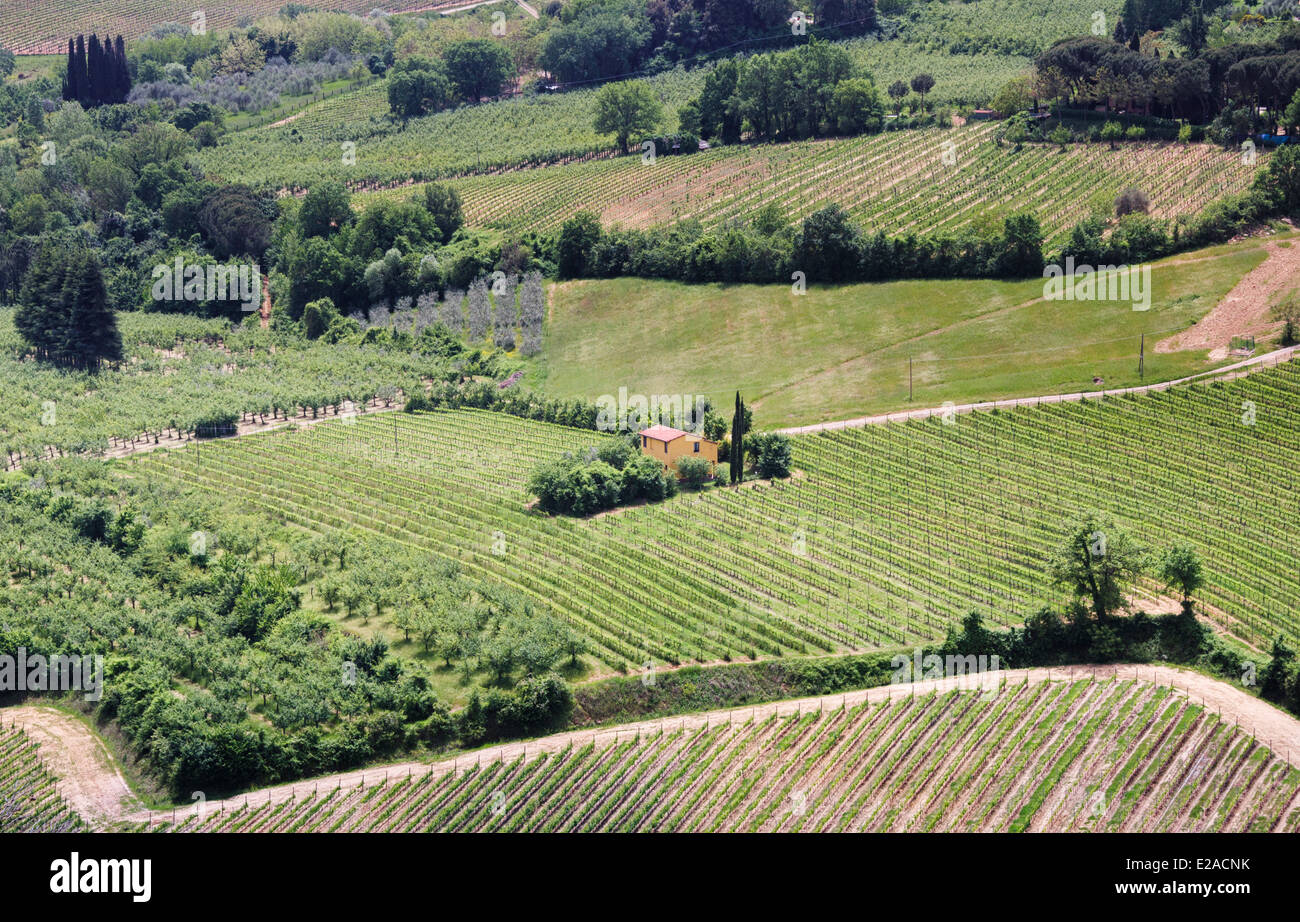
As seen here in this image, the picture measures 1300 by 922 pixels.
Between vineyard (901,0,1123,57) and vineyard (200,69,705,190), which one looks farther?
vineyard (901,0,1123,57)

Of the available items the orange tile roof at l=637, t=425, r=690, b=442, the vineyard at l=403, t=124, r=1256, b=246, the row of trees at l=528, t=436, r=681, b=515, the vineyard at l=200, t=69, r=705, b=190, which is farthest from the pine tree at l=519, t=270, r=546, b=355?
the vineyard at l=200, t=69, r=705, b=190

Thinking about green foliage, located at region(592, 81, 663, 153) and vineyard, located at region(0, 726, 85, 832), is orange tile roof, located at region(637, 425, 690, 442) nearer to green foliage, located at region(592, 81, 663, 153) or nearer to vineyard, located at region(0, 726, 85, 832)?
vineyard, located at region(0, 726, 85, 832)

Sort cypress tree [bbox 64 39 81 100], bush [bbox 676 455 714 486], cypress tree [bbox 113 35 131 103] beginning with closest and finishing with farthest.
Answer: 1. bush [bbox 676 455 714 486]
2. cypress tree [bbox 64 39 81 100]
3. cypress tree [bbox 113 35 131 103]

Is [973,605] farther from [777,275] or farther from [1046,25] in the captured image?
[1046,25]

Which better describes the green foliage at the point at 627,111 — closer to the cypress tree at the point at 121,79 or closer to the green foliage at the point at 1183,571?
the cypress tree at the point at 121,79

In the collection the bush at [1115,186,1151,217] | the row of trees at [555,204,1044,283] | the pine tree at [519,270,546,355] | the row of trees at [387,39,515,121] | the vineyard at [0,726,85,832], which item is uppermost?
the row of trees at [387,39,515,121]
